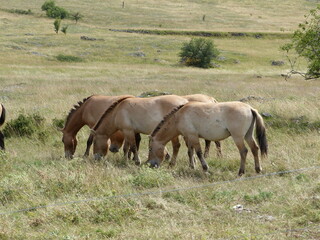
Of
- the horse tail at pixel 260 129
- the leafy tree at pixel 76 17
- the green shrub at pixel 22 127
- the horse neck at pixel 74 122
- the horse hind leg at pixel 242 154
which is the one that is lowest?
the leafy tree at pixel 76 17

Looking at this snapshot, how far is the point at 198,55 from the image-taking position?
59938 mm

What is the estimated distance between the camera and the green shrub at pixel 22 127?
16.6 m

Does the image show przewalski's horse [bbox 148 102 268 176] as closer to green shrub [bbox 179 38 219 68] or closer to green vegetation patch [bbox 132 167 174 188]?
green vegetation patch [bbox 132 167 174 188]

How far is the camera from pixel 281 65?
2491 inches

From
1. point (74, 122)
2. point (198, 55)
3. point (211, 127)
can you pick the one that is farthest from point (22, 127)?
point (198, 55)

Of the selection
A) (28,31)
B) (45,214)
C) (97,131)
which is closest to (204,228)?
(45,214)

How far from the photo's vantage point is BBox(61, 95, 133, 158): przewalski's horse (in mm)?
14234

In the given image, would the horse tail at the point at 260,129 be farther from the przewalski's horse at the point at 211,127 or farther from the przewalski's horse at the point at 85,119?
the przewalski's horse at the point at 85,119

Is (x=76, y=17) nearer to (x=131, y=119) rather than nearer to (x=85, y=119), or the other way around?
(x=85, y=119)

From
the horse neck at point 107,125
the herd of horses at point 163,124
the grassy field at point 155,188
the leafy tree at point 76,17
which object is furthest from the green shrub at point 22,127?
the leafy tree at point 76,17

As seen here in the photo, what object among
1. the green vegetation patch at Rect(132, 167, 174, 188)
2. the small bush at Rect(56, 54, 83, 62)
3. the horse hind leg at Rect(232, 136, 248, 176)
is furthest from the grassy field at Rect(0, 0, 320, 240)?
the small bush at Rect(56, 54, 83, 62)

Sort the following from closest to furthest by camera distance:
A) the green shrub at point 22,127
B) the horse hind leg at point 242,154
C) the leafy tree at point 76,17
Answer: the horse hind leg at point 242,154 < the green shrub at point 22,127 < the leafy tree at point 76,17

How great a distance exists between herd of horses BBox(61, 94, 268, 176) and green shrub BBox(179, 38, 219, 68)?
152 ft

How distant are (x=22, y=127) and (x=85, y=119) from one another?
11.1ft
